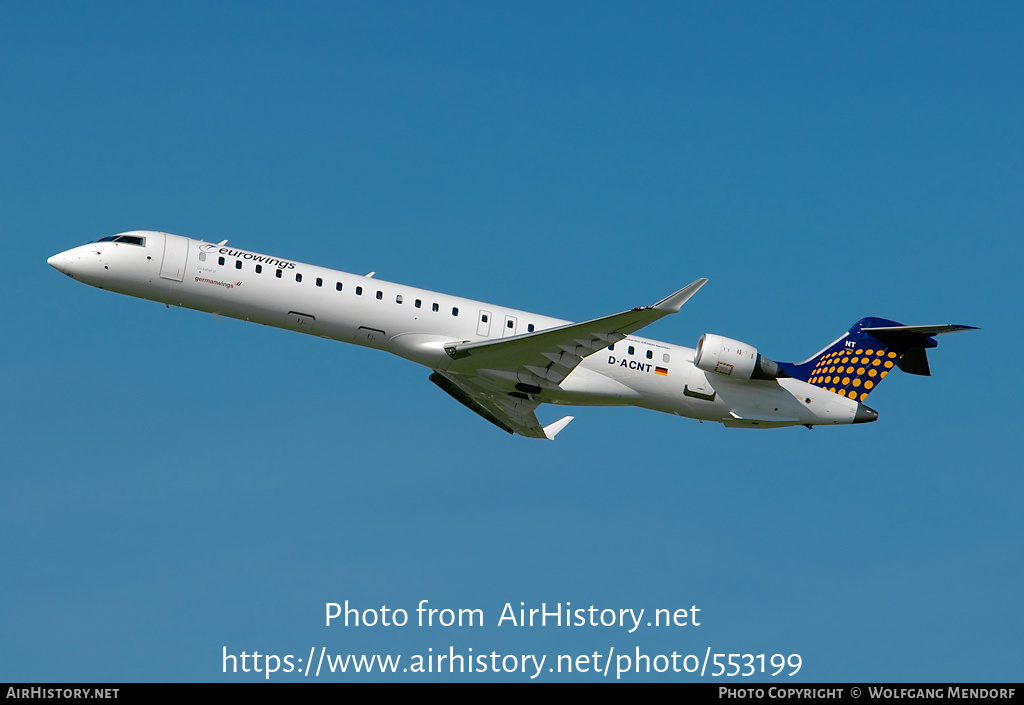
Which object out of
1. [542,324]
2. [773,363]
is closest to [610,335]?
[542,324]

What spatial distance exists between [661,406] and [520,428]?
4.57 metres

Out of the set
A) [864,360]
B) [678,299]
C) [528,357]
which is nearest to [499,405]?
[528,357]

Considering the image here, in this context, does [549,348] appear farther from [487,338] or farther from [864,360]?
[864,360]

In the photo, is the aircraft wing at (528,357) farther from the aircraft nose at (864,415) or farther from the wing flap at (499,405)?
the aircraft nose at (864,415)

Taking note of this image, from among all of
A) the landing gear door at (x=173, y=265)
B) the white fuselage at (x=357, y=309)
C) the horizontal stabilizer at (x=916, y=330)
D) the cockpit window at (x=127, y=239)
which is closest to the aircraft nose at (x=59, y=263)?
the white fuselage at (x=357, y=309)

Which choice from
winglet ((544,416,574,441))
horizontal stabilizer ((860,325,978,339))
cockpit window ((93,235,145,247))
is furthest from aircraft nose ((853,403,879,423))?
cockpit window ((93,235,145,247))

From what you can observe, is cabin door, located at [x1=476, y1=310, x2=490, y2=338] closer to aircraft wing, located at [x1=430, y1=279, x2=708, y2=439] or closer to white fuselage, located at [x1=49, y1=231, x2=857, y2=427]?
white fuselage, located at [x1=49, y1=231, x2=857, y2=427]

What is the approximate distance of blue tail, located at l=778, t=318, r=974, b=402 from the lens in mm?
29578

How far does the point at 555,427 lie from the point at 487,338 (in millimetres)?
5488

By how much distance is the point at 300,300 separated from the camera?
2645 cm

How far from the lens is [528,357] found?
26.4 meters

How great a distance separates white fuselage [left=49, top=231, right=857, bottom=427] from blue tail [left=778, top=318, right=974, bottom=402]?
2.97 meters

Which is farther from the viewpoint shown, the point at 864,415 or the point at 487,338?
the point at 864,415
